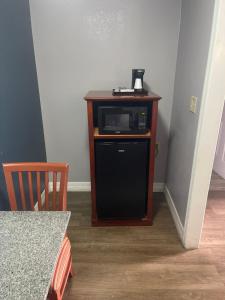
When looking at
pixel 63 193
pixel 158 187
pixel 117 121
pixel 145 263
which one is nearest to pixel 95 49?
pixel 117 121

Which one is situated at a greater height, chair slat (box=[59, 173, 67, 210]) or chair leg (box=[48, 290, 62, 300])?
chair slat (box=[59, 173, 67, 210])

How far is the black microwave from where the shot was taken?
176 cm

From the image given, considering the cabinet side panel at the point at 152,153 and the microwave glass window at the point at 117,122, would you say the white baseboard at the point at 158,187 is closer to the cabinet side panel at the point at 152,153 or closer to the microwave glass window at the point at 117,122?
the cabinet side panel at the point at 152,153

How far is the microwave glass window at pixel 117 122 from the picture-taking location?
1795 millimetres

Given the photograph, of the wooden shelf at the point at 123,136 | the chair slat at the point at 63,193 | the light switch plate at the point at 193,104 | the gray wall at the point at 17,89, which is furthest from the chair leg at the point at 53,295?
the light switch plate at the point at 193,104

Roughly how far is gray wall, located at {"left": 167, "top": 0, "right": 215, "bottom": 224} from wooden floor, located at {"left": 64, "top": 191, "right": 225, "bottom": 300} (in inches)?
12.1

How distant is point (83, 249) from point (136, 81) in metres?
1.55

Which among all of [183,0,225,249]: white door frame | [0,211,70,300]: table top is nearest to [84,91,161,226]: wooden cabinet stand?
[183,0,225,249]: white door frame

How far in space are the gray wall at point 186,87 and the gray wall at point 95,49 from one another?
0.55 feet

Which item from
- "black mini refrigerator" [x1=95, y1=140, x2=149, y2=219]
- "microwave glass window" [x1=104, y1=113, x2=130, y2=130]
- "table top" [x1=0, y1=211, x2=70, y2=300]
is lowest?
"black mini refrigerator" [x1=95, y1=140, x2=149, y2=219]

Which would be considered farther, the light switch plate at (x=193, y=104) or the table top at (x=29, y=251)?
the light switch plate at (x=193, y=104)

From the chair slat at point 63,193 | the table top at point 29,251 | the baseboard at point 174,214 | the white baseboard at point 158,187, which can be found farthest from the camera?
the white baseboard at point 158,187

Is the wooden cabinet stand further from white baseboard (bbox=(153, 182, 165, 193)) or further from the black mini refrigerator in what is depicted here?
white baseboard (bbox=(153, 182, 165, 193))

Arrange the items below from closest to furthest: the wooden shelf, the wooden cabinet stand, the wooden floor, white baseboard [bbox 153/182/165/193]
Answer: the wooden floor → the wooden cabinet stand → the wooden shelf → white baseboard [bbox 153/182/165/193]
